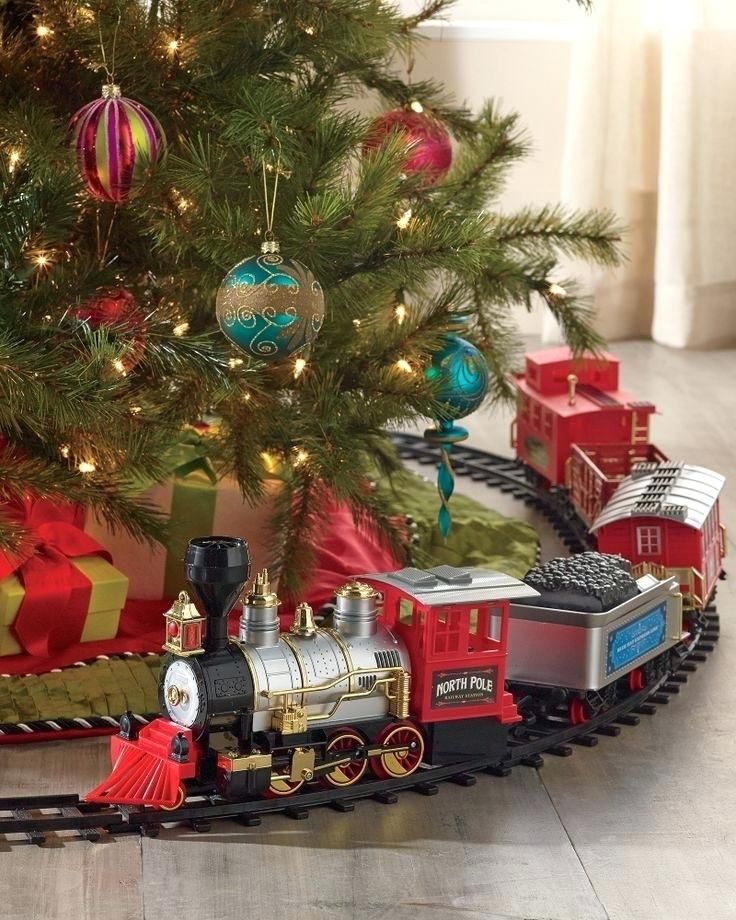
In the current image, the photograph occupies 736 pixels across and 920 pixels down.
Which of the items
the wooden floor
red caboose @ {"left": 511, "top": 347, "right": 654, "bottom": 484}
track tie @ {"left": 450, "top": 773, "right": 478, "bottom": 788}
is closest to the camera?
the wooden floor

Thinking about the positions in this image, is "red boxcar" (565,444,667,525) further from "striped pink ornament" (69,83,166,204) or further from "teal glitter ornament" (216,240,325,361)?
"striped pink ornament" (69,83,166,204)

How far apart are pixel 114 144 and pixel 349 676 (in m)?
0.85

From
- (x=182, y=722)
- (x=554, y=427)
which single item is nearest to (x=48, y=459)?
(x=182, y=722)

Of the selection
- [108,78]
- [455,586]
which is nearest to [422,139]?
[108,78]

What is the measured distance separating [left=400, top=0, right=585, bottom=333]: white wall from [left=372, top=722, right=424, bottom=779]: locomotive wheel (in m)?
3.64

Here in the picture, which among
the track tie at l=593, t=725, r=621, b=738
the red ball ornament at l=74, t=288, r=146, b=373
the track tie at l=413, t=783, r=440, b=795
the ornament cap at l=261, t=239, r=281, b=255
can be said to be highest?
the ornament cap at l=261, t=239, r=281, b=255

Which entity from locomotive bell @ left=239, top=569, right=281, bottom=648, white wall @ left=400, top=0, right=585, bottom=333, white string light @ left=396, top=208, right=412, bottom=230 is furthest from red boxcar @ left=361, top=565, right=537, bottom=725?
white wall @ left=400, top=0, right=585, bottom=333

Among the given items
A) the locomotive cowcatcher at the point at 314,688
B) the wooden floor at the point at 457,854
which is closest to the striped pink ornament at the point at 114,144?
the locomotive cowcatcher at the point at 314,688

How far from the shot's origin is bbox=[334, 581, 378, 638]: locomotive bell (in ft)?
7.14

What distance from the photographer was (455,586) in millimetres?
2230

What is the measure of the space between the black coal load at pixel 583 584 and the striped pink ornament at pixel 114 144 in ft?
2.96

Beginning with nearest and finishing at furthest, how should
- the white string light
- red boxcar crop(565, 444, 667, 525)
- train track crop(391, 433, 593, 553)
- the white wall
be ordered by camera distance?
the white string light < red boxcar crop(565, 444, 667, 525) < train track crop(391, 433, 593, 553) < the white wall

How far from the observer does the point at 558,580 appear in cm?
246

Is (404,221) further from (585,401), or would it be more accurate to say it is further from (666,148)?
(666,148)
